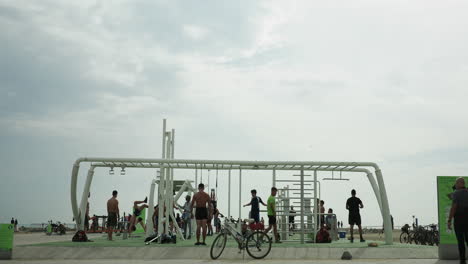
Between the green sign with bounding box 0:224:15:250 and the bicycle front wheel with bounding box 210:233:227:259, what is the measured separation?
202 inches

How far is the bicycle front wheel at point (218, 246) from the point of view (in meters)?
12.8

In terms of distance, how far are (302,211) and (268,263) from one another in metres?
5.29

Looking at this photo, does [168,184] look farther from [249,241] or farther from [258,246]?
[258,246]

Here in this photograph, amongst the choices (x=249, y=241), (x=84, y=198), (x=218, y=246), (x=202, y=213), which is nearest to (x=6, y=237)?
(x=84, y=198)

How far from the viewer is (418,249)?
46.0 ft

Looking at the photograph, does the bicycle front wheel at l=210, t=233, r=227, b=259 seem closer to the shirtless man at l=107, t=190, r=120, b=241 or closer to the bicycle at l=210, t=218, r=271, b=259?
the bicycle at l=210, t=218, r=271, b=259

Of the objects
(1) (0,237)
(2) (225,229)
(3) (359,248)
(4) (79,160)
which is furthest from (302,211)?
(1) (0,237)

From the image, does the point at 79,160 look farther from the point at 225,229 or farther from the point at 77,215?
the point at 225,229

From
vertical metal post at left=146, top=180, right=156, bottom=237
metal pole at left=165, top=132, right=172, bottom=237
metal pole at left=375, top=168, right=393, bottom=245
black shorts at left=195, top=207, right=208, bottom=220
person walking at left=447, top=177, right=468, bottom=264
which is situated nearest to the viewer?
person walking at left=447, top=177, right=468, bottom=264

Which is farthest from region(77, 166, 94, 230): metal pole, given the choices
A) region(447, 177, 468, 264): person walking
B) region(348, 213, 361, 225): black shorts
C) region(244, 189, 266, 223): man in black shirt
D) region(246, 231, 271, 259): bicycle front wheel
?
region(447, 177, 468, 264): person walking

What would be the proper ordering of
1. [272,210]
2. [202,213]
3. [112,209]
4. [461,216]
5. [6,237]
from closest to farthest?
1. [461,216]
2. [6,237]
3. [202,213]
4. [272,210]
5. [112,209]

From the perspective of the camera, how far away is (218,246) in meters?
12.9

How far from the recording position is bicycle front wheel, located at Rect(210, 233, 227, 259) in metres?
12.8

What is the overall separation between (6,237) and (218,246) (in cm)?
539
